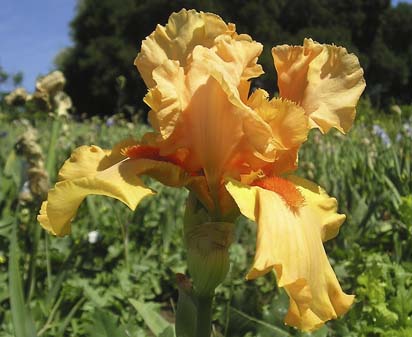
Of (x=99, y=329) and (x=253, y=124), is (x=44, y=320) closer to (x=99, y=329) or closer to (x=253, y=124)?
(x=99, y=329)

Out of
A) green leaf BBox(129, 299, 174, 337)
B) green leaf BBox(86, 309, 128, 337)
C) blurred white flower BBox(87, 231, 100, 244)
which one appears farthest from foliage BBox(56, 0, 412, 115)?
green leaf BBox(86, 309, 128, 337)

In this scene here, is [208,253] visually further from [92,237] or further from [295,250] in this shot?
[92,237]

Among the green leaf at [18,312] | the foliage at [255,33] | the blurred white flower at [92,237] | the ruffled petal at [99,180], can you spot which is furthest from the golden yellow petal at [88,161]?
the foliage at [255,33]

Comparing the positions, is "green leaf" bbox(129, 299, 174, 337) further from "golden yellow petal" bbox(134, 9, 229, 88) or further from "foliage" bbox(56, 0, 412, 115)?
"foliage" bbox(56, 0, 412, 115)

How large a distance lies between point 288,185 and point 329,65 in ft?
0.82

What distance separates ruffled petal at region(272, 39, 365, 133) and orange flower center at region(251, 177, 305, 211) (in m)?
0.14

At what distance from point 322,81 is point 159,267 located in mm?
1297

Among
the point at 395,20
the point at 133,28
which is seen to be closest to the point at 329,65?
the point at 133,28

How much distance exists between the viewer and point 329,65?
996mm

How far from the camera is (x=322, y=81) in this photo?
0.99m

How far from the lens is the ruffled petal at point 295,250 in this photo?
762 millimetres

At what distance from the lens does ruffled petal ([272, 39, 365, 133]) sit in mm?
Answer: 975

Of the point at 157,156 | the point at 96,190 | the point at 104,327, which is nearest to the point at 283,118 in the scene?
the point at 157,156

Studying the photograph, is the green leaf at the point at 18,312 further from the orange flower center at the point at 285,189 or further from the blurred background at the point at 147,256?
the orange flower center at the point at 285,189
